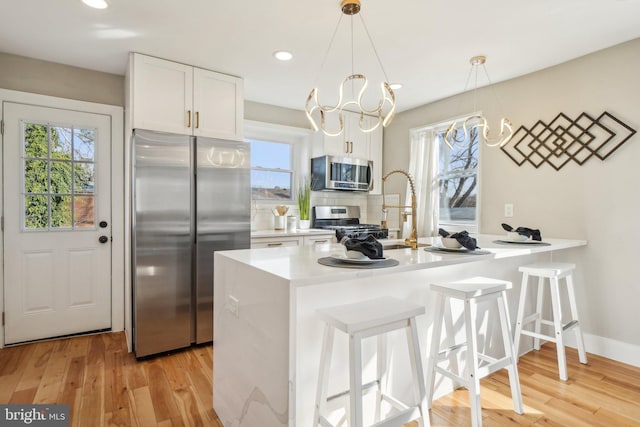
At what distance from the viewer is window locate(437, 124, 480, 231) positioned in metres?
3.70

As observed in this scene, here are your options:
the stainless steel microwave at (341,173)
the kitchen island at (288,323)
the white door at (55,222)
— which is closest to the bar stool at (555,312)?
the kitchen island at (288,323)

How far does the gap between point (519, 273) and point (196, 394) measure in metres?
2.46

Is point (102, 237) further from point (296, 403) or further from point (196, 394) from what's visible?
point (296, 403)

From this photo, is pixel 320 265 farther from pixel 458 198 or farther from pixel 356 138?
pixel 356 138

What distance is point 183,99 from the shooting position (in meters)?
2.93

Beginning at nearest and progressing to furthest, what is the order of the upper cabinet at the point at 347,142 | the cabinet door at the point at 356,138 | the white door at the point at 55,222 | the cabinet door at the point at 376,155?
the white door at the point at 55,222 → the upper cabinet at the point at 347,142 → the cabinet door at the point at 356,138 → the cabinet door at the point at 376,155

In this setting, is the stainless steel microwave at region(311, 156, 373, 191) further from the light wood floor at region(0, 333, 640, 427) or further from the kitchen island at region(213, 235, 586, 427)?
the light wood floor at region(0, 333, 640, 427)

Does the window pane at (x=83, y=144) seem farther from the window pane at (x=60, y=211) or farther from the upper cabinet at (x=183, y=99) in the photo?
the upper cabinet at (x=183, y=99)

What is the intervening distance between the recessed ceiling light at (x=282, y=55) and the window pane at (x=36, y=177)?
7.16 ft

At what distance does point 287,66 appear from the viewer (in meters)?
3.00

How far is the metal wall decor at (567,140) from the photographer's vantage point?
2602mm

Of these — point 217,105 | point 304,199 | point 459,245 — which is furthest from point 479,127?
point 217,105

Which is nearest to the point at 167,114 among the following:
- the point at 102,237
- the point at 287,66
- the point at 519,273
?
the point at 287,66

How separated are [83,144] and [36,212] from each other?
69 cm
